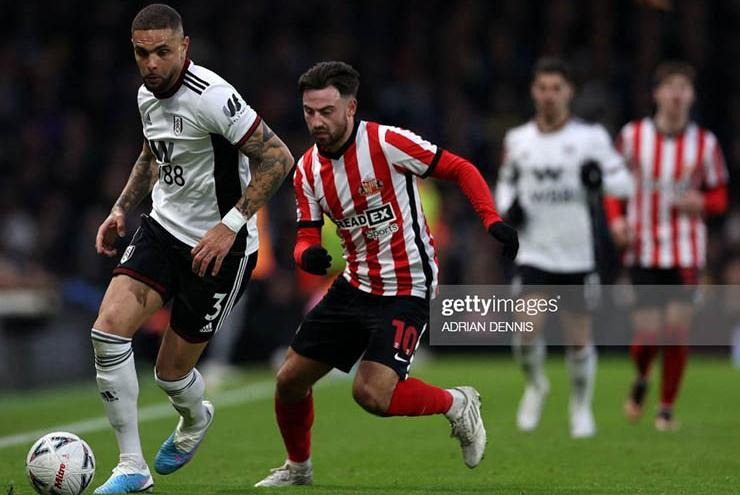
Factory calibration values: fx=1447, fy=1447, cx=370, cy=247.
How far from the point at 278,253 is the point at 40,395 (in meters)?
4.43

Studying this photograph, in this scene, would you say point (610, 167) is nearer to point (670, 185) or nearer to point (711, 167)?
point (670, 185)

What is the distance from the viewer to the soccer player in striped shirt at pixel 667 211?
10.3m

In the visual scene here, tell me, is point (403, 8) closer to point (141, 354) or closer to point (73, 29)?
point (73, 29)

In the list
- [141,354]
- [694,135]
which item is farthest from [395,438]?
[141,354]

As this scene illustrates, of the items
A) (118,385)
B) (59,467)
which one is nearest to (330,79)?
(118,385)

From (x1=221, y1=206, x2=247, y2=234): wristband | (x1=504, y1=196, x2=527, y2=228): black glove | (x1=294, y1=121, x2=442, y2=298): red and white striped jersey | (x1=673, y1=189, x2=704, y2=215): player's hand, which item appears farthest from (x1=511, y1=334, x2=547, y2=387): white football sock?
(x1=221, y1=206, x2=247, y2=234): wristband

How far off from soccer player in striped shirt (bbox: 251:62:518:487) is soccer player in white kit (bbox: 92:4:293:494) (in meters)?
0.29

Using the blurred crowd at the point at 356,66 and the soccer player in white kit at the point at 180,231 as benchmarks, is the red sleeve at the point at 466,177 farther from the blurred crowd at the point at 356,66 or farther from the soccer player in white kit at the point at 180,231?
the blurred crowd at the point at 356,66

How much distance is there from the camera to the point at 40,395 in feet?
44.3

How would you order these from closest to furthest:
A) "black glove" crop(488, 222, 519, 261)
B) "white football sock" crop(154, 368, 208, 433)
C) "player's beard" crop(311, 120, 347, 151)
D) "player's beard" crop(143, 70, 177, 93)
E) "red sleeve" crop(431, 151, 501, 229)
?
"black glove" crop(488, 222, 519, 261), "player's beard" crop(143, 70, 177, 93), "player's beard" crop(311, 120, 347, 151), "red sleeve" crop(431, 151, 501, 229), "white football sock" crop(154, 368, 208, 433)

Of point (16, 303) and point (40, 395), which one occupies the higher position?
point (16, 303)

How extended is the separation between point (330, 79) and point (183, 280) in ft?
3.85

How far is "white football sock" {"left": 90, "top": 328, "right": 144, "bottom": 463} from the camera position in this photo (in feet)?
21.1

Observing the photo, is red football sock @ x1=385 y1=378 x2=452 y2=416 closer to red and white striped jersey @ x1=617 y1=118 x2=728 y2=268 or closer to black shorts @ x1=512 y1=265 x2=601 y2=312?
black shorts @ x1=512 y1=265 x2=601 y2=312
